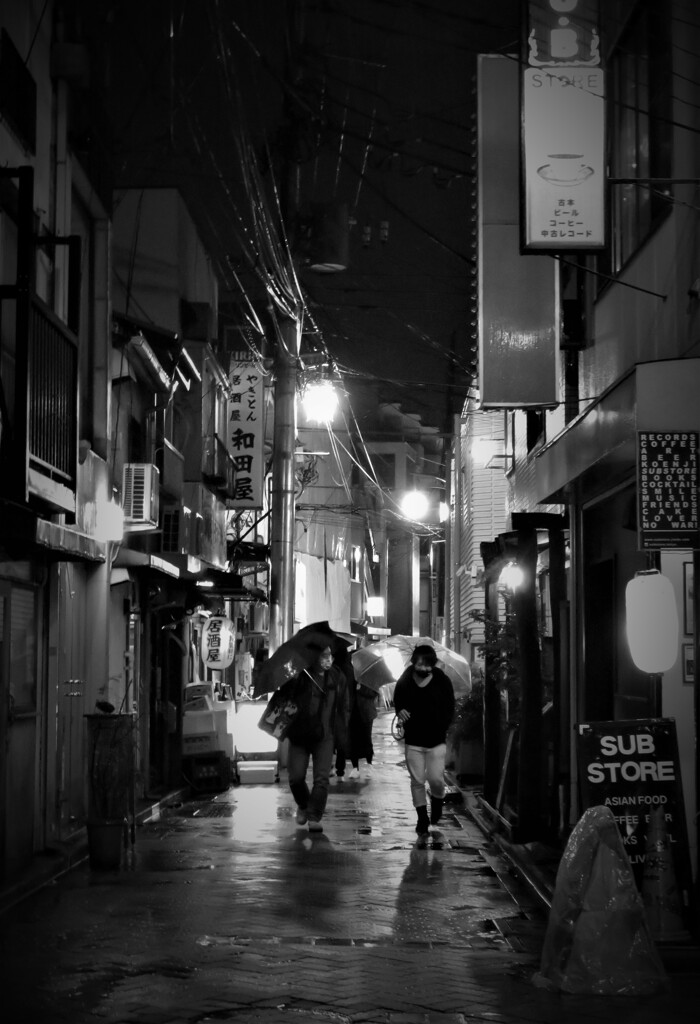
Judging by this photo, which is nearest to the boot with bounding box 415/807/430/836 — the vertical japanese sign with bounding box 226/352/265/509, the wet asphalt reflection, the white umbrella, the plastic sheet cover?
the wet asphalt reflection

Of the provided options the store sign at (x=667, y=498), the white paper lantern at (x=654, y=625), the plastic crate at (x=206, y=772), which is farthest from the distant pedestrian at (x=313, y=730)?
the store sign at (x=667, y=498)

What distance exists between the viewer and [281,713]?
53.9 feet

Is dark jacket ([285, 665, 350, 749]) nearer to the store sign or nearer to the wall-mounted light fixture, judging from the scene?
the store sign

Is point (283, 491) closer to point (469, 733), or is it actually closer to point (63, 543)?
point (469, 733)

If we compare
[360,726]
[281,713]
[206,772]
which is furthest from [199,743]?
[281,713]

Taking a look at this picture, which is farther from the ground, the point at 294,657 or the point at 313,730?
the point at 294,657

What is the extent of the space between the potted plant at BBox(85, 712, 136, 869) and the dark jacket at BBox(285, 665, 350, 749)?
145 inches

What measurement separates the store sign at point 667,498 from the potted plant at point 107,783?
6.03 meters

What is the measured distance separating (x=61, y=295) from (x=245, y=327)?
60.3 feet

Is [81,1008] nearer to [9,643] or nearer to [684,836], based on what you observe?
[684,836]

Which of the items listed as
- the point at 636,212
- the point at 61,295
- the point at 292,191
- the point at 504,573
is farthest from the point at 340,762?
the point at 636,212

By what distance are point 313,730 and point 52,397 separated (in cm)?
637

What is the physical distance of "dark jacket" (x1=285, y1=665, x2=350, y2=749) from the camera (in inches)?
650

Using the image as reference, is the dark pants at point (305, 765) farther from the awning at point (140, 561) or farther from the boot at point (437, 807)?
the awning at point (140, 561)
